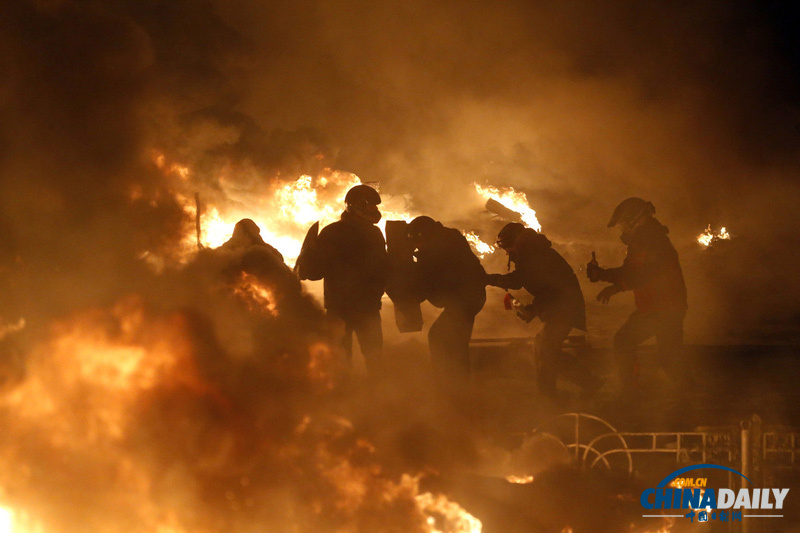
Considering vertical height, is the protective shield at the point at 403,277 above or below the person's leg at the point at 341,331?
above

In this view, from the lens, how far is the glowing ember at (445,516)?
481 centimetres

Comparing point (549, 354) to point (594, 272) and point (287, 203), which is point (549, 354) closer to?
point (594, 272)

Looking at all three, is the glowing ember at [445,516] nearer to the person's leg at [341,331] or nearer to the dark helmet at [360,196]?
the person's leg at [341,331]

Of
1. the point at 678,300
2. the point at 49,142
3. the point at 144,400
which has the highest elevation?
the point at 49,142

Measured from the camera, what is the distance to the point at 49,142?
6117mm

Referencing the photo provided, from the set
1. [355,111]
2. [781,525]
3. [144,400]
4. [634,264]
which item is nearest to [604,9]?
[355,111]

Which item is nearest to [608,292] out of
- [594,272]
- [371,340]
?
[594,272]

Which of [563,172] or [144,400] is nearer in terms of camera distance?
[144,400]

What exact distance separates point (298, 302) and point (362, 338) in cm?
75

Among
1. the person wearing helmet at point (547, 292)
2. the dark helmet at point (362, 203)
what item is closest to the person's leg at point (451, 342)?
the person wearing helmet at point (547, 292)

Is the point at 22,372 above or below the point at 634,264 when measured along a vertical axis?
below

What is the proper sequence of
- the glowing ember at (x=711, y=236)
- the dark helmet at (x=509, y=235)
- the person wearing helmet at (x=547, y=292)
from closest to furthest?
the person wearing helmet at (x=547, y=292) → the dark helmet at (x=509, y=235) → the glowing ember at (x=711, y=236)

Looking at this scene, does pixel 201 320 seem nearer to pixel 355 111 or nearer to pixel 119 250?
pixel 119 250

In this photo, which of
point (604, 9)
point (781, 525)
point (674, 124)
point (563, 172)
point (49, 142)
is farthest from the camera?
point (563, 172)
